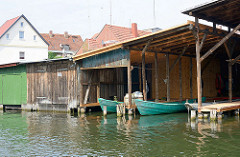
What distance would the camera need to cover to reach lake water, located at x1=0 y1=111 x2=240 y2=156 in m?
8.89

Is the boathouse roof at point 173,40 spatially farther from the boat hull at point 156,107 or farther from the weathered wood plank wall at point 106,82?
the boat hull at point 156,107

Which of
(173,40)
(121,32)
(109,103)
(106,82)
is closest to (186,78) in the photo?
(106,82)

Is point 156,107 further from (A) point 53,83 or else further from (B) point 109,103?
(A) point 53,83

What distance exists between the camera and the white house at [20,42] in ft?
140

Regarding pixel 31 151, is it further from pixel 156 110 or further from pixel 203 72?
pixel 203 72

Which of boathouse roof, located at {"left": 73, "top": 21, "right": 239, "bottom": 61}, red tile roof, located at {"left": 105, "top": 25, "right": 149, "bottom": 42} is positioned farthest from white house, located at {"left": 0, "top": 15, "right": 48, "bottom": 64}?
boathouse roof, located at {"left": 73, "top": 21, "right": 239, "bottom": 61}

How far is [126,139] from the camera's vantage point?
10.6 metres

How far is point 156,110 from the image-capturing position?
17406 millimetres

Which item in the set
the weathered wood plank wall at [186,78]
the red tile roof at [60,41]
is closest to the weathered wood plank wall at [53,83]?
the weathered wood plank wall at [186,78]

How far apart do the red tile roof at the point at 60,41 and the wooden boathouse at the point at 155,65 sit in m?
33.4

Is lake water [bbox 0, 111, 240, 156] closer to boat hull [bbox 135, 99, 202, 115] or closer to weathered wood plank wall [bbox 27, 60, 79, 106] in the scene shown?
boat hull [bbox 135, 99, 202, 115]

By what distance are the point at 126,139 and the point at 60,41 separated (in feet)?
161

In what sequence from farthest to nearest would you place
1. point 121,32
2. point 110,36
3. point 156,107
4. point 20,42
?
point 20,42, point 121,32, point 110,36, point 156,107

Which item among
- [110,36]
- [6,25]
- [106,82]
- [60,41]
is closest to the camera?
[106,82]
